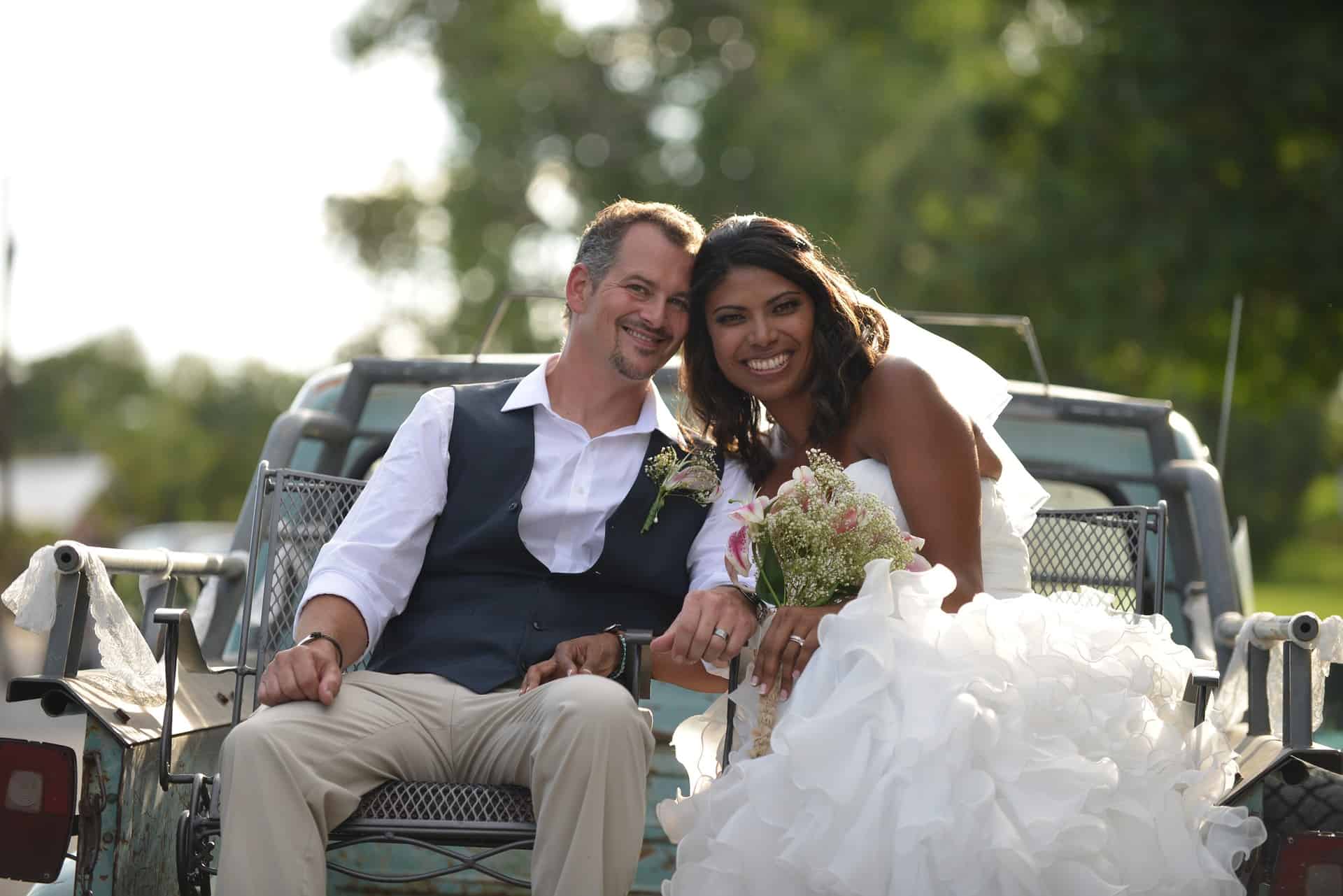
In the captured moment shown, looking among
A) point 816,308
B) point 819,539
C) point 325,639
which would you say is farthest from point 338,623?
point 816,308

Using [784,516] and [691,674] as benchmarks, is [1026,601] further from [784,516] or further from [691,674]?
[691,674]

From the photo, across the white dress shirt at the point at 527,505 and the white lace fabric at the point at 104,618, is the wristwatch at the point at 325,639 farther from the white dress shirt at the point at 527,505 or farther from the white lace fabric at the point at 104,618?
the white lace fabric at the point at 104,618

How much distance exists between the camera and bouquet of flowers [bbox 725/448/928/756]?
348 cm

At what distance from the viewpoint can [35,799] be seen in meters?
3.20

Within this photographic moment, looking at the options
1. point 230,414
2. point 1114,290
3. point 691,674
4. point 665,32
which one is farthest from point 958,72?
point 230,414

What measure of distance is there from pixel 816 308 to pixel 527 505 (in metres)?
0.94

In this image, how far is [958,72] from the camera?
27641 millimetres

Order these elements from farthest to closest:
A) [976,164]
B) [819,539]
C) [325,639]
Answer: [976,164] < [325,639] < [819,539]

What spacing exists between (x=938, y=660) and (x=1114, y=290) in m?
16.9

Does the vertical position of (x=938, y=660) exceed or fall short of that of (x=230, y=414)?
it exceeds it

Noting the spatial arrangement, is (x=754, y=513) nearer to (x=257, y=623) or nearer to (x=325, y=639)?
(x=325, y=639)

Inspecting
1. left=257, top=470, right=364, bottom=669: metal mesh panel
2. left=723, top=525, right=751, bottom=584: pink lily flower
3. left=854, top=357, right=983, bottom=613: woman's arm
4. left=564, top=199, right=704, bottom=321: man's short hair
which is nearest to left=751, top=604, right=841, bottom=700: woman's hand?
left=723, top=525, right=751, bottom=584: pink lily flower

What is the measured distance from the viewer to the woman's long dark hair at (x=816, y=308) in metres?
4.16

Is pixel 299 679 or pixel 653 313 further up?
pixel 653 313
